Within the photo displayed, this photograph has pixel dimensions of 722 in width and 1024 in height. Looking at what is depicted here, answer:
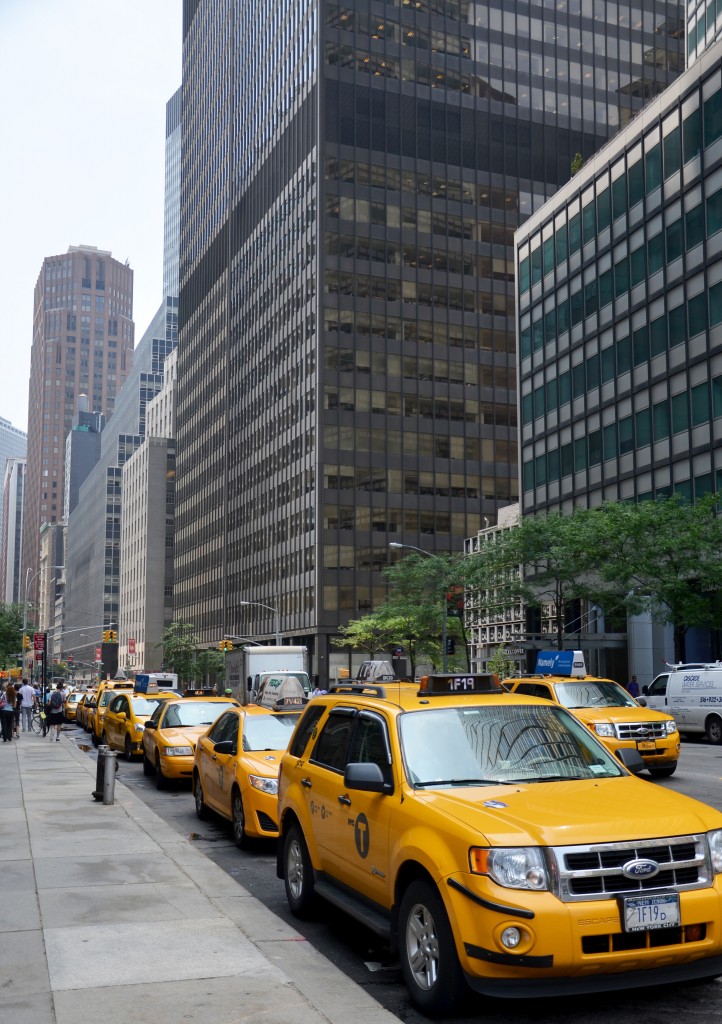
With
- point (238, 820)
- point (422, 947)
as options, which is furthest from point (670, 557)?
point (422, 947)

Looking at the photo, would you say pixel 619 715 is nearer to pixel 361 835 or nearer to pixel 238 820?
pixel 238 820

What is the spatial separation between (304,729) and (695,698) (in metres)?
21.6

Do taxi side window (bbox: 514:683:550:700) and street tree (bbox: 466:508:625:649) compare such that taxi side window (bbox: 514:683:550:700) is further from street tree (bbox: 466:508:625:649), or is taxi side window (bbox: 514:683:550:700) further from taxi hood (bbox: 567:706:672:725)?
street tree (bbox: 466:508:625:649)

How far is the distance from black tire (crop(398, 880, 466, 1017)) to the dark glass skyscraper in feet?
251

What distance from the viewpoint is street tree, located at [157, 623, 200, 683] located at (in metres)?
119

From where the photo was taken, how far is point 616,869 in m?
5.74

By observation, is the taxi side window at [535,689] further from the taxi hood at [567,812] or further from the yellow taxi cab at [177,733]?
the taxi hood at [567,812]

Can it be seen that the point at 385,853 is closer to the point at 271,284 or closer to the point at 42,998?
the point at 42,998

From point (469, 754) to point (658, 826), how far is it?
1467mm

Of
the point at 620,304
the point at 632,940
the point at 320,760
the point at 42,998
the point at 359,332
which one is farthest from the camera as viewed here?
the point at 359,332

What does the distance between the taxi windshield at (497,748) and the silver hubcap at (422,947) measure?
85 cm

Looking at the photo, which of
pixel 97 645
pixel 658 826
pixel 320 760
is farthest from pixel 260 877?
pixel 97 645

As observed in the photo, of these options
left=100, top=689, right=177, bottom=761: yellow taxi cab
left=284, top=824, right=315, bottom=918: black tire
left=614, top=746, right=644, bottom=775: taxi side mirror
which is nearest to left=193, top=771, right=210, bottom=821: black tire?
left=284, top=824, right=315, bottom=918: black tire

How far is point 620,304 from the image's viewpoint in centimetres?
5391
